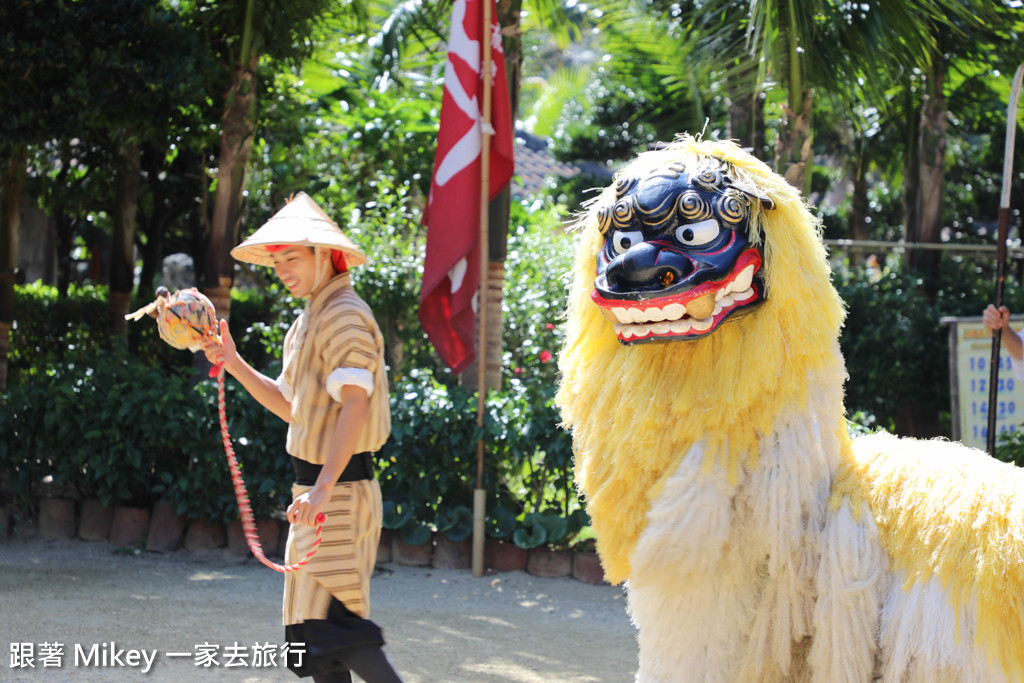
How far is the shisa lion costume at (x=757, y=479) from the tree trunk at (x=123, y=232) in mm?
5781

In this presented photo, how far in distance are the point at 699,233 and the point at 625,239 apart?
194mm

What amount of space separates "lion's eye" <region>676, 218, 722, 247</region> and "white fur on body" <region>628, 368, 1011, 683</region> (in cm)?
48

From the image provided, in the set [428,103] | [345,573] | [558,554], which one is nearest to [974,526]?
[345,573]

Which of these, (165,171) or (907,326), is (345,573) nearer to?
(907,326)

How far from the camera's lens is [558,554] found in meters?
5.39

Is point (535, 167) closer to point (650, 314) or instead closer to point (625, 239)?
point (625, 239)

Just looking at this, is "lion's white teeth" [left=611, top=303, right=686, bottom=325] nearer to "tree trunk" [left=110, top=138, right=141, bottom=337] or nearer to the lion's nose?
the lion's nose

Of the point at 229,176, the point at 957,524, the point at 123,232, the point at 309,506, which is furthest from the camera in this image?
the point at 123,232

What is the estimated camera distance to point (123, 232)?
25.1 feet

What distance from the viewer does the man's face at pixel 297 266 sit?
2.86 metres

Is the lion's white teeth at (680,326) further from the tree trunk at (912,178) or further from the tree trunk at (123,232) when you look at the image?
the tree trunk at (912,178)

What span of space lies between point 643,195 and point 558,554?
11.1 ft

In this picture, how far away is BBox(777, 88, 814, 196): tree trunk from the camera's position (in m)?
5.13

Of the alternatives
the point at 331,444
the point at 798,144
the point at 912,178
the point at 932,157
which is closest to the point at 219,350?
the point at 331,444
